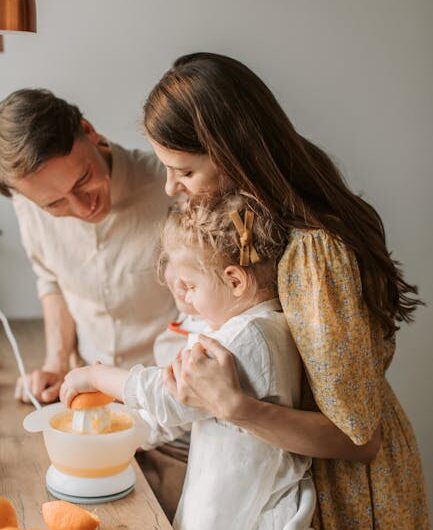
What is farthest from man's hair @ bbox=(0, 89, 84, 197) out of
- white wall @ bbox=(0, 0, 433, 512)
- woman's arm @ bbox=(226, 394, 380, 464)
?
white wall @ bbox=(0, 0, 433, 512)

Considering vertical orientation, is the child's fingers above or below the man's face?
below

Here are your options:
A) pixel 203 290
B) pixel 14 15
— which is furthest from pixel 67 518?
pixel 14 15

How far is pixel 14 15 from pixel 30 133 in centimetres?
59

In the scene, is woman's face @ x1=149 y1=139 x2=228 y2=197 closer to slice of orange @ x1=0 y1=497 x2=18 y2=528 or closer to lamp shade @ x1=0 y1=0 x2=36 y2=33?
lamp shade @ x1=0 y1=0 x2=36 y2=33

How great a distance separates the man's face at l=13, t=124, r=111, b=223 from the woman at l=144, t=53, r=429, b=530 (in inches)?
17.9

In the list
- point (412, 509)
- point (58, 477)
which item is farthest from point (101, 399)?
point (412, 509)

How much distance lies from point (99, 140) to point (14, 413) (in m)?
0.69

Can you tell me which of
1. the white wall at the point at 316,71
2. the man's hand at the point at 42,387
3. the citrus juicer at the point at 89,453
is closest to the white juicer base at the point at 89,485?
the citrus juicer at the point at 89,453

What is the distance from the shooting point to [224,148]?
1356mm

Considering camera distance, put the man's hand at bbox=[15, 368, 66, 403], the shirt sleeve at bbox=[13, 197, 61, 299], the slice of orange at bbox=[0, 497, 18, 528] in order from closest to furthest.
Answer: the slice of orange at bbox=[0, 497, 18, 528]
the man's hand at bbox=[15, 368, 66, 403]
the shirt sleeve at bbox=[13, 197, 61, 299]

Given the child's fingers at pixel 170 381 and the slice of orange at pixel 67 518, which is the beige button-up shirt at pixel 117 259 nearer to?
the child's fingers at pixel 170 381

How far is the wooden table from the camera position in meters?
1.38

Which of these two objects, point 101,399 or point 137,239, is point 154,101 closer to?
point 101,399

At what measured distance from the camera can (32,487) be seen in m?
1.51
